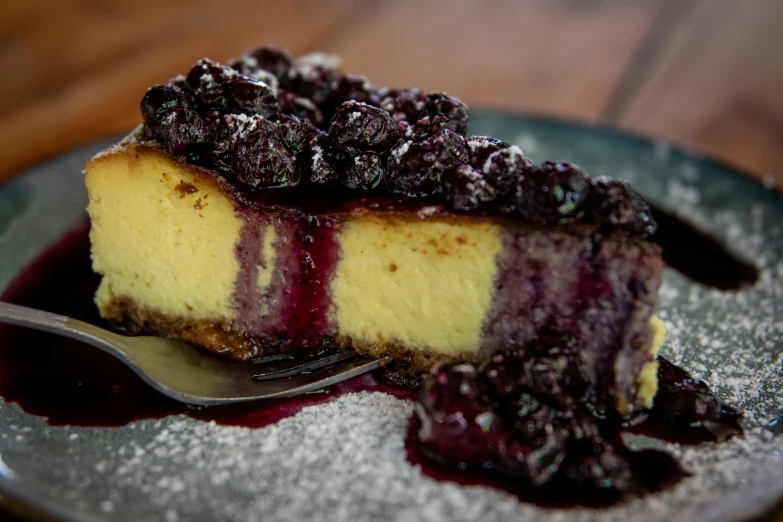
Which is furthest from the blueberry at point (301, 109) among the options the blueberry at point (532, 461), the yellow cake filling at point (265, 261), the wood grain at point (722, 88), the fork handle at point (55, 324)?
the wood grain at point (722, 88)

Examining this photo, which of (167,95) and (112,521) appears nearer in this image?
(112,521)

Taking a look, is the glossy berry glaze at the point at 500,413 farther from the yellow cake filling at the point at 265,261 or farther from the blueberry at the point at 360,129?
the blueberry at the point at 360,129

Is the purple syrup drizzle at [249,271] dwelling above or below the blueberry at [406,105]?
below

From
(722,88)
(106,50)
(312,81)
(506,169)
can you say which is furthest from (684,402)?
(106,50)

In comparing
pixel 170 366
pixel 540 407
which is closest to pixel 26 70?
pixel 170 366

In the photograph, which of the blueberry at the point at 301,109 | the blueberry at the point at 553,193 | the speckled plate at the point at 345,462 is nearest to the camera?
the speckled plate at the point at 345,462

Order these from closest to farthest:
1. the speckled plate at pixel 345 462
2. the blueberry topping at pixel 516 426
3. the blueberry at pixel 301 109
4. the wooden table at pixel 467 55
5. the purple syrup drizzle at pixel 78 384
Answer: the speckled plate at pixel 345 462 → the blueberry topping at pixel 516 426 → the purple syrup drizzle at pixel 78 384 → the blueberry at pixel 301 109 → the wooden table at pixel 467 55

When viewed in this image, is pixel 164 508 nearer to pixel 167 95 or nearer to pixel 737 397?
pixel 167 95
